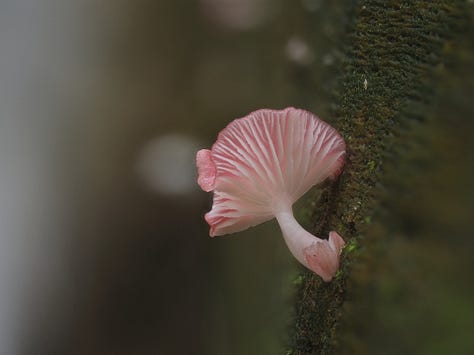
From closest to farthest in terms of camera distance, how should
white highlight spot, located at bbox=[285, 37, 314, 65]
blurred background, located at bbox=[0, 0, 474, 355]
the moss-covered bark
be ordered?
the moss-covered bark
white highlight spot, located at bbox=[285, 37, 314, 65]
blurred background, located at bbox=[0, 0, 474, 355]

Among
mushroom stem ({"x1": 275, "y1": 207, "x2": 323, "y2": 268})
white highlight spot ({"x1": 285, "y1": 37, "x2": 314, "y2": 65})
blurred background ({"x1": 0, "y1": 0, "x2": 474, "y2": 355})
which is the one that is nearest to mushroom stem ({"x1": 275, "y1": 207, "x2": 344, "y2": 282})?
mushroom stem ({"x1": 275, "y1": 207, "x2": 323, "y2": 268})

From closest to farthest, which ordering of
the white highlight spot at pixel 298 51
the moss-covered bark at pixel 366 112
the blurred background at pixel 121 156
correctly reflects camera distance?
the moss-covered bark at pixel 366 112 < the white highlight spot at pixel 298 51 < the blurred background at pixel 121 156

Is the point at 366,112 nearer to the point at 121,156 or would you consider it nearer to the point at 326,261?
the point at 326,261

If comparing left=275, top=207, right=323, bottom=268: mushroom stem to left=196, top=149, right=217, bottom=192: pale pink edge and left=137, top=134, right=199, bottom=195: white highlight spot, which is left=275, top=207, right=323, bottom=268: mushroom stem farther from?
left=137, top=134, right=199, bottom=195: white highlight spot

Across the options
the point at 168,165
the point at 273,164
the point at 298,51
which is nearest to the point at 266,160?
the point at 273,164

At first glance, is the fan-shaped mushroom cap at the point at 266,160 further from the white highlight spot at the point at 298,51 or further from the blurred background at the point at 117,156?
the blurred background at the point at 117,156

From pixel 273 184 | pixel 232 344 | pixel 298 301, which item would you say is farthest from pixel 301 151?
pixel 232 344

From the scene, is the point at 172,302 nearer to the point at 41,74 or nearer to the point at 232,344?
the point at 232,344

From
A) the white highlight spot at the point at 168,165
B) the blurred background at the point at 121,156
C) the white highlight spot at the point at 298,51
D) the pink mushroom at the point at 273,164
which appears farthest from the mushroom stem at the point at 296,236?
the white highlight spot at the point at 168,165
